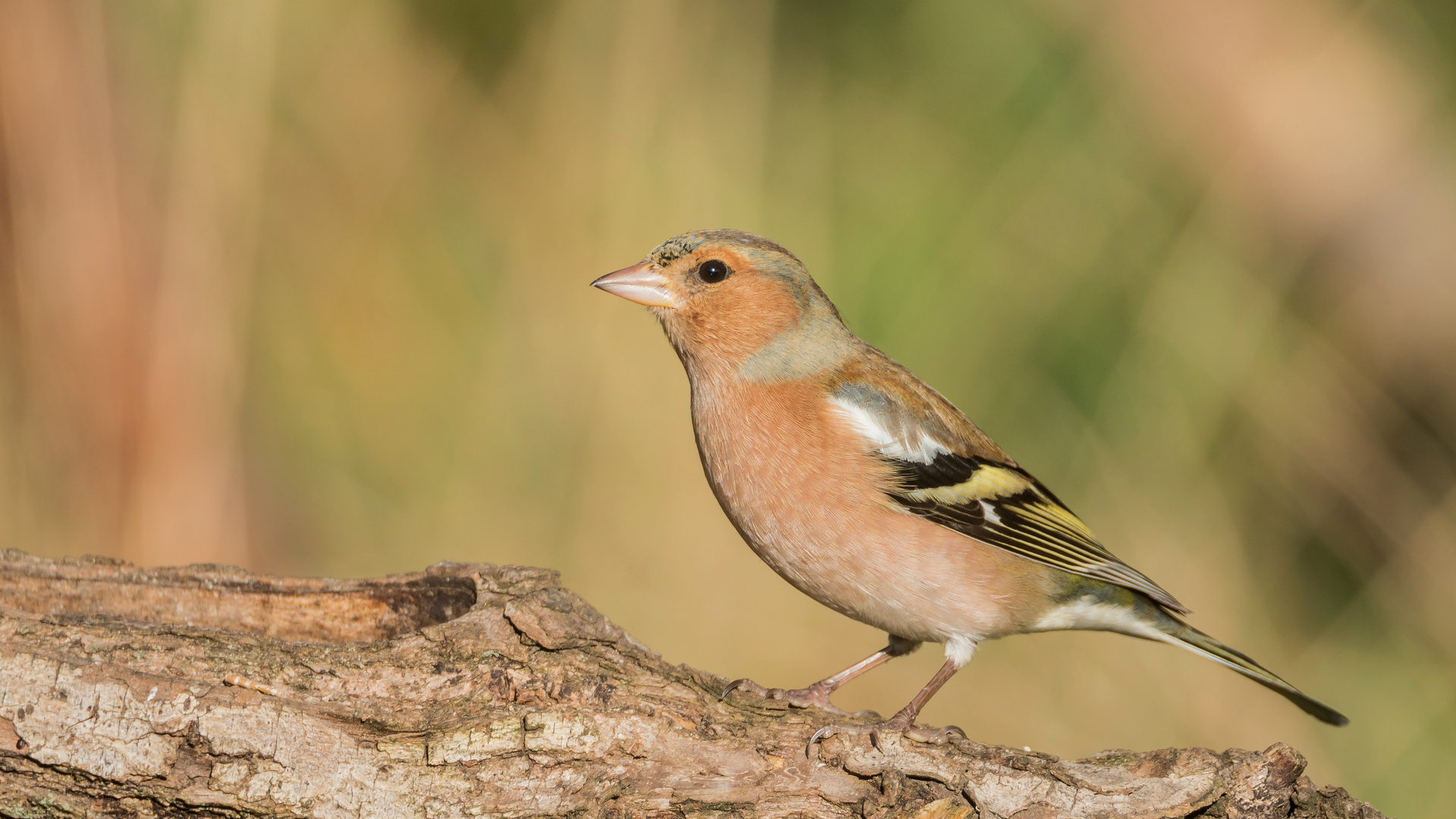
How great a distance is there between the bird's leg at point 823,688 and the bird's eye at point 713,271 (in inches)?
51.6

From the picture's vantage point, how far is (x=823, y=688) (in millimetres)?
3285

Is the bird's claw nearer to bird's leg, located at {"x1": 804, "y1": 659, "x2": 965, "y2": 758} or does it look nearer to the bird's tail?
bird's leg, located at {"x1": 804, "y1": 659, "x2": 965, "y2": 758}

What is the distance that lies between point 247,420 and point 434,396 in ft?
3.12

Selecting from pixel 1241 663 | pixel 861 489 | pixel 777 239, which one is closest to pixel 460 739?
pixel 861 489

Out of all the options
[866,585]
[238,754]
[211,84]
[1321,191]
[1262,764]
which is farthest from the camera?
[1321,191]

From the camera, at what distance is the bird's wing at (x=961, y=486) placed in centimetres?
334

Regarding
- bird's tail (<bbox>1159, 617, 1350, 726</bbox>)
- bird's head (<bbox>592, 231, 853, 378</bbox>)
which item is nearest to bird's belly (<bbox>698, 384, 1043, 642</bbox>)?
bird's head (<bbox>592, 231, 853, 378</bbox>)

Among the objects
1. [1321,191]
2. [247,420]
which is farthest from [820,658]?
[1321,191]

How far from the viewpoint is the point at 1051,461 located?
5.68 metres

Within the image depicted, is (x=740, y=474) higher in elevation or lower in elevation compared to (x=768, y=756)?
higher

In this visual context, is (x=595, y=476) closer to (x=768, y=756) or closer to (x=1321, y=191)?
(x=768, y=756)

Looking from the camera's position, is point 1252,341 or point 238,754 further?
point 1252,341

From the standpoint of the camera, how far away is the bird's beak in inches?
139

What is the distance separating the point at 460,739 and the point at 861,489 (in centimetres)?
138
